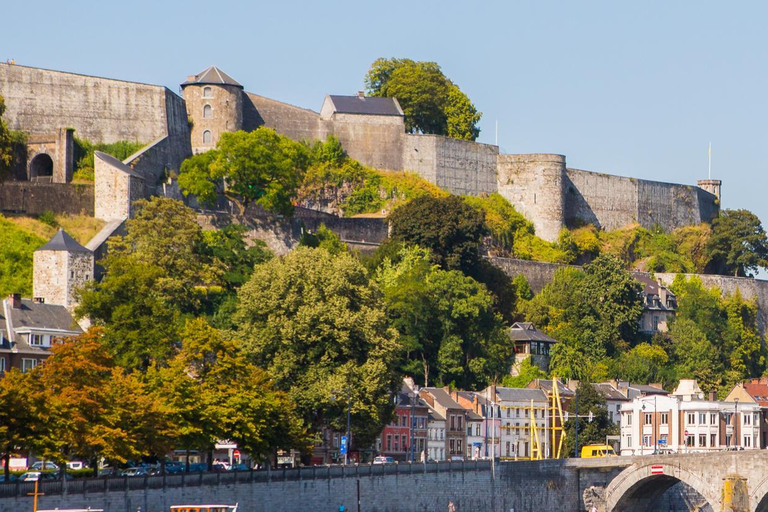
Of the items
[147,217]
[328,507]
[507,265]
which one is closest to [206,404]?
[328,507]

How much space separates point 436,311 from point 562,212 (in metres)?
24.4

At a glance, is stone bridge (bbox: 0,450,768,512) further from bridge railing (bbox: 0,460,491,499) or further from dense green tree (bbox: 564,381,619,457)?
dense green tree (bbox: 564,381,619,457)

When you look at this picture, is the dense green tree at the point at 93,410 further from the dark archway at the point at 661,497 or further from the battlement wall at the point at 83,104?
the battlement wall at the point at 83,104

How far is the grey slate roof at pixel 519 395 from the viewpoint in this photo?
8600 centimetres

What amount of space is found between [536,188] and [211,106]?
2105cm

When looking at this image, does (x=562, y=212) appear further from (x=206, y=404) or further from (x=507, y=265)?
(x=206, y=404)

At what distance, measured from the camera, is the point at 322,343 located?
6544 centimetres

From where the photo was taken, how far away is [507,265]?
98125 millimetres

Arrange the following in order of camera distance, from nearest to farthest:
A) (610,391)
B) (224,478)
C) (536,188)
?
(224,478) → (610,391) → (536,188)

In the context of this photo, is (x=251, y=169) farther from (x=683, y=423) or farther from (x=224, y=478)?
(x=224, y=478)

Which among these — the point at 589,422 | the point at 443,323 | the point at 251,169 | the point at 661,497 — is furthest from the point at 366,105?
the point at 661,497

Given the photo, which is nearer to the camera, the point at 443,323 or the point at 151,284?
the point at 151,284

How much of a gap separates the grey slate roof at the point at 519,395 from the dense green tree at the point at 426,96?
24571mm

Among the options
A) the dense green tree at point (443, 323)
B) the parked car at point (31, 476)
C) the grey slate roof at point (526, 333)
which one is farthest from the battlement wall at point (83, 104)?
the parked car at point (31, 476)
